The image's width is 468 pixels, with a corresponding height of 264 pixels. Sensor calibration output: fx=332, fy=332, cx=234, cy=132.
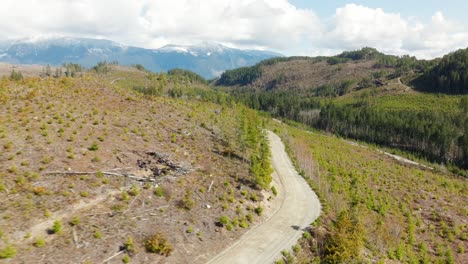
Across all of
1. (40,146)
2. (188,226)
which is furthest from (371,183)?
(40,146)

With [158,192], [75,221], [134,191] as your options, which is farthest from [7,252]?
[158,192]

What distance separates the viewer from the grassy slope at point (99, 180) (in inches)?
902

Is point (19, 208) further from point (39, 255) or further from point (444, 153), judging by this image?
point (444, 153)

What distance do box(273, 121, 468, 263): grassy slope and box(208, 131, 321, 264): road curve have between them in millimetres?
1530

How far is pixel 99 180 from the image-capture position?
29.2 m

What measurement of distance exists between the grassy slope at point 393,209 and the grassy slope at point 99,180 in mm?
10148

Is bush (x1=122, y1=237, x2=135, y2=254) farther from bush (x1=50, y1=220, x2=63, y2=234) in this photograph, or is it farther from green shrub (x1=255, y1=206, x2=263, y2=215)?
green shrub (x1=255, y1=206, x2=263, y2=215)

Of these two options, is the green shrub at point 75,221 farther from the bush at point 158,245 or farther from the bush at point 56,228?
the bush at point 158,245

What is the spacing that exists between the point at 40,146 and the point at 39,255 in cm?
1376

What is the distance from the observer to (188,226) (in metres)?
27.7

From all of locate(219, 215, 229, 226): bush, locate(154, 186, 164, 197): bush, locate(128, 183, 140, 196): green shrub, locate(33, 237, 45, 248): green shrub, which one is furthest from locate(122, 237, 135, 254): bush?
locate(219, 215, 229, 226): bush

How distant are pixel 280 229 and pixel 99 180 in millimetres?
17260

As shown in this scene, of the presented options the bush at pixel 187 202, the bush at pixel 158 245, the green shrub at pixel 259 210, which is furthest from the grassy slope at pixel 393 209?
the bush at pixel 158 245

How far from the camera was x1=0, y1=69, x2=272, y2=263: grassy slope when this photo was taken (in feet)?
75.2
